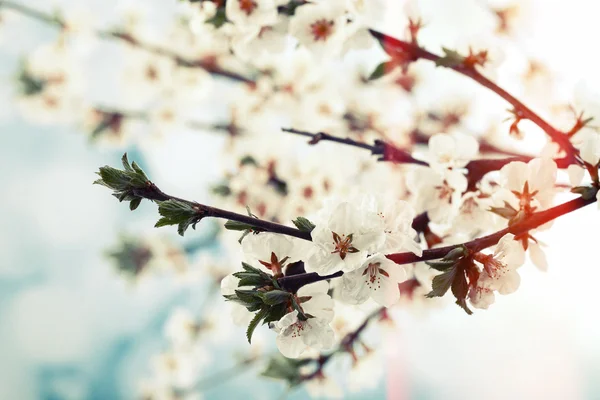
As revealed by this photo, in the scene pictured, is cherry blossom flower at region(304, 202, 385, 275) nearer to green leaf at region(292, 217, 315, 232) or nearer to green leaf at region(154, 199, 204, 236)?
green leaf at region(292, 217, 315, 232)

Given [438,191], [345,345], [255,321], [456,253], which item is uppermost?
[438,191]

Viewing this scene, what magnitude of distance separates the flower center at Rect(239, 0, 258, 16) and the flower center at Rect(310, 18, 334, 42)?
0.23 metres

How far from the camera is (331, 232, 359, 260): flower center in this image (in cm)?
98

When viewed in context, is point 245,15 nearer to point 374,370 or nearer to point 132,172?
point 132,172

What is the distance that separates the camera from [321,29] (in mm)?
1811

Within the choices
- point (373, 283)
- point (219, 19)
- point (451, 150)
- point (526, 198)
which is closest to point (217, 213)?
point (373, 283)

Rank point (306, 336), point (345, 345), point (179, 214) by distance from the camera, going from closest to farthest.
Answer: point (179, 214) < point (306, 336) < point (345, 345)

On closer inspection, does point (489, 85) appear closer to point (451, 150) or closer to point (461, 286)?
point (451, 150)

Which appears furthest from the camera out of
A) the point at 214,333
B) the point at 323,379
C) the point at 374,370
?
the point at 214,333

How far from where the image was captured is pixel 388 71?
1.73 m

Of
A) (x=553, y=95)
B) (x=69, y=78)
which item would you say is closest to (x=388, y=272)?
(x=553, y=95)

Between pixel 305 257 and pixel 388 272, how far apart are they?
18cm

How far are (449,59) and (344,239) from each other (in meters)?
0.88

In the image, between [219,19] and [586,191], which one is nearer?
[586,191]
